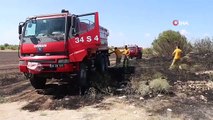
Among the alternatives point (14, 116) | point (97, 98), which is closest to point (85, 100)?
point (97, 98)

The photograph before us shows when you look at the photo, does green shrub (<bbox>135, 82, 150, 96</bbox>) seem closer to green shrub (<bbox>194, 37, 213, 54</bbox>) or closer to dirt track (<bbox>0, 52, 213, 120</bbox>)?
dirt track (<bbox>0, 52, 213, 120</bbox>)

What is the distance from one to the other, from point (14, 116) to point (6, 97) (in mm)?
3465

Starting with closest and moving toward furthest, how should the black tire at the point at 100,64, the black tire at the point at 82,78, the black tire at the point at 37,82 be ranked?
the black tire at the point at 82,78
the black tire at the point at 37,82
the black tire at the point at 100,64

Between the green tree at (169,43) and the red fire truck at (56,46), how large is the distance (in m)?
29.7

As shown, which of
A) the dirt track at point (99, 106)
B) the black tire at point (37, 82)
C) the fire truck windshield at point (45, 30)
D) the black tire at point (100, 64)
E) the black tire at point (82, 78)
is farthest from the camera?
the black tire at point (100, 64)

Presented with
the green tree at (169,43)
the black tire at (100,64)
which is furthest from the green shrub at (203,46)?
the black tire at (100,64)

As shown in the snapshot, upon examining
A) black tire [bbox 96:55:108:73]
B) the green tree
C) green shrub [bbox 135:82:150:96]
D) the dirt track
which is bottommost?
the dirt track

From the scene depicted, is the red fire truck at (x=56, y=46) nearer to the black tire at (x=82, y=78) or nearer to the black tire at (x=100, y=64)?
the black tire at (x=82, y=78)

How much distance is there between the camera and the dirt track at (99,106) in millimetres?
10953

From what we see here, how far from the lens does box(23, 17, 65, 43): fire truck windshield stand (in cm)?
1418

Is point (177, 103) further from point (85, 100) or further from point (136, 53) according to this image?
point (136, 53)

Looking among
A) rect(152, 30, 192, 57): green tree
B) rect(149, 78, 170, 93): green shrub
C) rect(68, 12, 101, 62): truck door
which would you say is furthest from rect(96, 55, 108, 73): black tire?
rect(152, 30, 192, 57): green tree

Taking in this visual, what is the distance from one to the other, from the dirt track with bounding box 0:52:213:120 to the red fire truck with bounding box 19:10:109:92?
89cm

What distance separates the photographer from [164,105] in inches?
471
